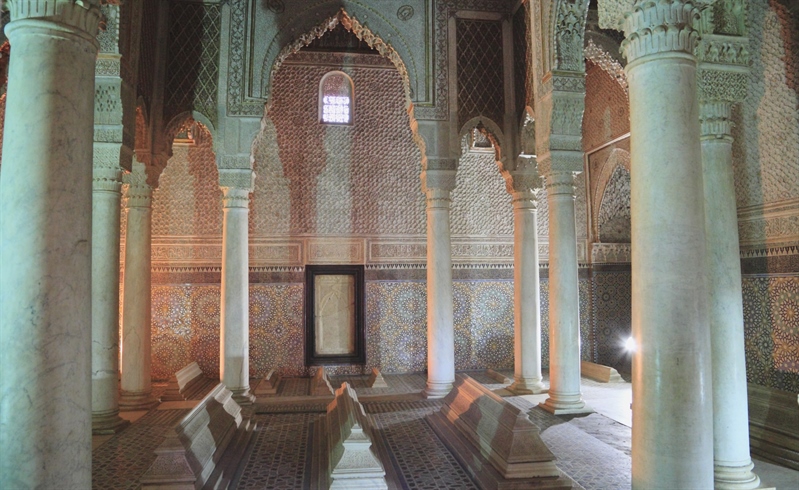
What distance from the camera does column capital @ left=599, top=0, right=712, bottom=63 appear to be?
2928mm

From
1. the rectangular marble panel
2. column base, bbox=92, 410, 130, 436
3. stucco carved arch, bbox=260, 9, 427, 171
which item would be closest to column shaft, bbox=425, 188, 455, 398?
stucco carved arch, bbox=260, 9, 427, 171

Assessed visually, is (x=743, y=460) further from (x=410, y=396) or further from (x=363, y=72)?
(x=363, y=72)

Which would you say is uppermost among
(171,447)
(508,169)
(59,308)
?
(508,169)

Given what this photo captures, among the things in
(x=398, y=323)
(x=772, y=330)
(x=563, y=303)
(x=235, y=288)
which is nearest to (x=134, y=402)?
(x=235, y=288)

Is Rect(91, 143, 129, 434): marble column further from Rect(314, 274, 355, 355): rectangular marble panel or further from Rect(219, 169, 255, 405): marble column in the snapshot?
Rect(314, 274, 355, 355): rectangular marble panel

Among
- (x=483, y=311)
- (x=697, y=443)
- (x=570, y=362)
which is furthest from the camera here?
(x=483, y=311)

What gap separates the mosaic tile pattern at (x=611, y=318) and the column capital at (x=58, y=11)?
9615 millimetres

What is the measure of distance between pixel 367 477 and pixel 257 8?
5.99 metres

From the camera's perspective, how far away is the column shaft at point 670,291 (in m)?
2.76

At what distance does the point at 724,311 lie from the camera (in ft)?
12.8

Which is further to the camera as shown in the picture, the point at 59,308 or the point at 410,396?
the point at 410,396

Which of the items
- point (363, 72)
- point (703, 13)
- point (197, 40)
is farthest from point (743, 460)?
point (363, 72)

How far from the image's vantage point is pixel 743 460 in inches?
149

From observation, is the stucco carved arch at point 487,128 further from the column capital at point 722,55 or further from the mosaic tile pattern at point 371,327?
the column capital at point 722,55
